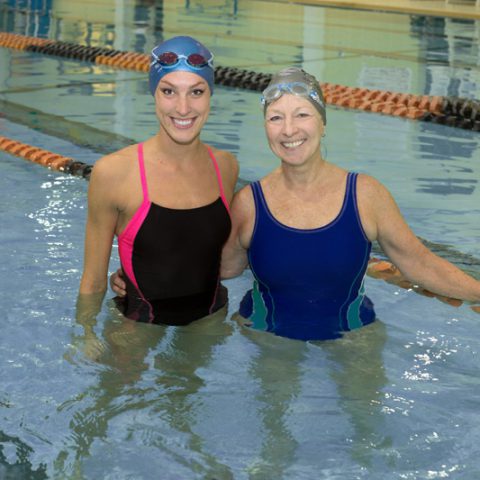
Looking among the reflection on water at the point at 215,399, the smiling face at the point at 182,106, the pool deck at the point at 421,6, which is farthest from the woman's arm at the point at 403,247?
the pool deck at the point at 421,6

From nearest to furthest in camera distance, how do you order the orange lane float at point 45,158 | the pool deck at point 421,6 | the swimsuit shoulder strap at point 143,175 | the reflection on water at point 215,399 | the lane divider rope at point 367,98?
1. the reflection on water at point 215,399
2. the swimsuit shoulder strap at point 143,175
3. the orange lane float at point 45,158
4. the lane divider rope at point 367,98
5. the pool deck at point 421,6

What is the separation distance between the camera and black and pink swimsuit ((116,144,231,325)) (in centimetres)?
352

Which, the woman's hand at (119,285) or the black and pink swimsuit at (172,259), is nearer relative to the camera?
the black and pink swimsuit at (172,259)

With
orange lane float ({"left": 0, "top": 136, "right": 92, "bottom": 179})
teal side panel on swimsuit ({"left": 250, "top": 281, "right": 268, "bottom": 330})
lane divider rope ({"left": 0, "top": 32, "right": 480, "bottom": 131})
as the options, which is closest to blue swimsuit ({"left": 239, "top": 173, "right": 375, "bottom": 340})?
teal side panel on swimsuit ({"left": 250, "top": 281, "right": 268, "bottom": 330})

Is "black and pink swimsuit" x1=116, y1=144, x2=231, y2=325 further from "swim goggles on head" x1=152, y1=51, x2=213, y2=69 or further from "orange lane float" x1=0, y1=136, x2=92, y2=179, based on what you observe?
"orange lane float" x1=0, y1=136, x2=92, y2=179

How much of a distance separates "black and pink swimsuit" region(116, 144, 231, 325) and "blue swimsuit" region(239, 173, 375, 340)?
0.20 metres

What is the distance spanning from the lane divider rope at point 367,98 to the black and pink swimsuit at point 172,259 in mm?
5457

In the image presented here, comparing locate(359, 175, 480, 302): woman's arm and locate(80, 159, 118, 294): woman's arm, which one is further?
locate(80, 159, 118, 294): woman's arm

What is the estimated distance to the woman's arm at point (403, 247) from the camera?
3.29 m

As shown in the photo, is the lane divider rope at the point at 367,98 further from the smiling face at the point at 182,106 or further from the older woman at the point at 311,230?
the smiling face at the point at 182,106

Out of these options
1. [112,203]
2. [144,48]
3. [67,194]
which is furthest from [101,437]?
[144,48]

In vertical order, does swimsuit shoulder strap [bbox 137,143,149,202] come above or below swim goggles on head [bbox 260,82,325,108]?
below

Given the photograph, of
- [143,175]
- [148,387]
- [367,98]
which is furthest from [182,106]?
[367,98]

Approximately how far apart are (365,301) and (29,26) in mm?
12604
